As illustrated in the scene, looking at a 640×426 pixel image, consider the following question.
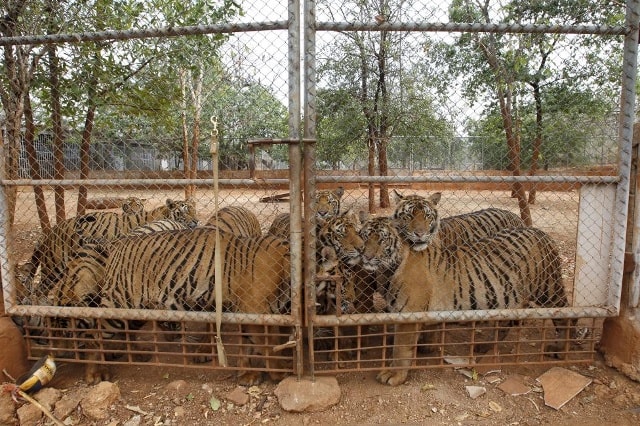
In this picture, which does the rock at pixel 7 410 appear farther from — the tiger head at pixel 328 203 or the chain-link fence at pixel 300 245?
the tiger head at pixel 328 203

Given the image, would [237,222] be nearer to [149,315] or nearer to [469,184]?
[149,315]

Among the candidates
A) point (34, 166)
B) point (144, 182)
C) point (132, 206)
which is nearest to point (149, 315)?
point (144, 182)

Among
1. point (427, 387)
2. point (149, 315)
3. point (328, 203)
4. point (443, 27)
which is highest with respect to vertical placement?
point (443, 27)

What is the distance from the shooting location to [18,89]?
20.4 ft

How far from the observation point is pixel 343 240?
4113mm

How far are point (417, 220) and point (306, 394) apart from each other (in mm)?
2019

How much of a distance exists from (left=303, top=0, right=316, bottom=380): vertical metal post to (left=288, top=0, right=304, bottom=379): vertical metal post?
56 millimetres

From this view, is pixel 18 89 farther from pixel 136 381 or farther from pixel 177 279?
pixel 136 381

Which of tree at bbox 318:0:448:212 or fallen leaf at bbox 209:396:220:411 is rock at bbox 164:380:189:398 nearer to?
fallen leaf at bbox 209:396:220:411

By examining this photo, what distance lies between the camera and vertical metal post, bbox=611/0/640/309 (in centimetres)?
319

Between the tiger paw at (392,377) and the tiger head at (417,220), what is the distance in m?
1.09

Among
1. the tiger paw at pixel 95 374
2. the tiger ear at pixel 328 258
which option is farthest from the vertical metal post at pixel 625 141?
the tiger paw at pixel 95 374

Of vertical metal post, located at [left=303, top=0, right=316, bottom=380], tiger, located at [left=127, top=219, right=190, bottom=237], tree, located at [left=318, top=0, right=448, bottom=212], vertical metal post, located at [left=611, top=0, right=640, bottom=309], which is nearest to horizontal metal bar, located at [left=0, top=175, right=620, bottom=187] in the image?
vertical metal post, located at [left=303, top=0, right=316, bottom=380]

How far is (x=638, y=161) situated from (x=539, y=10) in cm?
719
